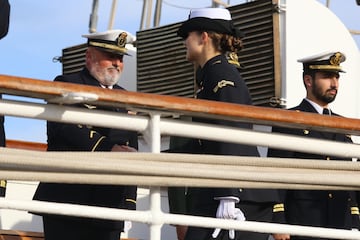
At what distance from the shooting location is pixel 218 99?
4746 millimetres

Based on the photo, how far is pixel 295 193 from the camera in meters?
5.45

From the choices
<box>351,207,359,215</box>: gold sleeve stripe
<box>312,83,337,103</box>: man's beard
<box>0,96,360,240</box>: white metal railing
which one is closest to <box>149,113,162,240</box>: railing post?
<box>0,96,360,240</box>: white metal railing

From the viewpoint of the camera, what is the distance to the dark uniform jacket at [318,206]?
5305 millimetres

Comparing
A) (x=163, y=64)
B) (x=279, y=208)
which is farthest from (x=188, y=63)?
(x=279, y=208)

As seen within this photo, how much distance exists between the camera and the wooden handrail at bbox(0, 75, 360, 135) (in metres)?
3.59

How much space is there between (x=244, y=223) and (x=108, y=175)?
55 centimetres

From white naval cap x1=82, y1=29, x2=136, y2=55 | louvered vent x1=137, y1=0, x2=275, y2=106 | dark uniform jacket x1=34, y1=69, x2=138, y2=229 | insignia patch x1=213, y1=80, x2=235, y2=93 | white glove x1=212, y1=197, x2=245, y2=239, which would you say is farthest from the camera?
louvered vent x1=137, y1=0, x2=275, y2=106

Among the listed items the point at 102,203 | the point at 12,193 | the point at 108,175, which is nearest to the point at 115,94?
the point at 108,175

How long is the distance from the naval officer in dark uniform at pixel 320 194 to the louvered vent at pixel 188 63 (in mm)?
1553

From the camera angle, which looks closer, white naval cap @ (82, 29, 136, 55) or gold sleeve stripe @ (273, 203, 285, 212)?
gold sleeve stripe @ (273, 203, 285, 212)

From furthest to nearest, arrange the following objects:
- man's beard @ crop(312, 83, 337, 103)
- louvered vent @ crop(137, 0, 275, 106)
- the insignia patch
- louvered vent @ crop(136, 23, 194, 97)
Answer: louvered vent @ crop(136, 23, 194, 97)
louvered vent @ crop(137, 0, 275, 106)
man's beard @ crop(312, 83, 337, 103)
the insignia patch

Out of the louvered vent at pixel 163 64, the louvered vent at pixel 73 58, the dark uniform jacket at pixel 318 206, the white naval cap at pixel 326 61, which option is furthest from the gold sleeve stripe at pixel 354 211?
the louvered vent at pixel 73 58

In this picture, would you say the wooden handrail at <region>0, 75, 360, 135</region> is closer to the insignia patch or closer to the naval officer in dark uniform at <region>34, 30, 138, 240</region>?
the insignia patch

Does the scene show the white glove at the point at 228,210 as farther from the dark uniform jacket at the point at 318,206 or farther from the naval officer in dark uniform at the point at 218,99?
the dark uniform jacket at the point at 318,206
